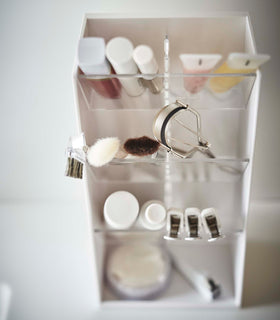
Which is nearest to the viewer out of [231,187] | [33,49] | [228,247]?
[33,49]

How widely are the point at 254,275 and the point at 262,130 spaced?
502 mm

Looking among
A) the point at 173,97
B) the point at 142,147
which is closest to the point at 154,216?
the point at 142,147

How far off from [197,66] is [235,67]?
9 centimetres

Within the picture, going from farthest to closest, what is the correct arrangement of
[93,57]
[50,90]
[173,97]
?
1. [50,90]
2. [173,97]
3. [93,57]

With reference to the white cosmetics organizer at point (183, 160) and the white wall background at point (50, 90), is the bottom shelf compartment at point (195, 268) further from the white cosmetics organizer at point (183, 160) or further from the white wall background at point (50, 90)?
the white wall background at point (50, 90)

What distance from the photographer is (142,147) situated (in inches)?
38.4

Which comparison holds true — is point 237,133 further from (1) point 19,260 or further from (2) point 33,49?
(1) point 19,260

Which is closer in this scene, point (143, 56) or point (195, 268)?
point (143, 56)

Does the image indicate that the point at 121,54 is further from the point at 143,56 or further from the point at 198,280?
the point at 198,280

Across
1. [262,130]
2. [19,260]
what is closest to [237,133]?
[262,130]

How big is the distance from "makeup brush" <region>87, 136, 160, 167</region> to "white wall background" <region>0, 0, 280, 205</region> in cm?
35

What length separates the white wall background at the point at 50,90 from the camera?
1.08 metres

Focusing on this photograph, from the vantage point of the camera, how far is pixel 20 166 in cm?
141

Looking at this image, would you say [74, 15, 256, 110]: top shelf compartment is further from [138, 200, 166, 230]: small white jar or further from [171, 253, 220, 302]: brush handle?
[171, 253, 220, 302]: brush handle
